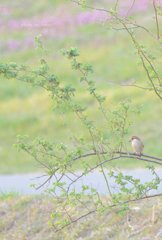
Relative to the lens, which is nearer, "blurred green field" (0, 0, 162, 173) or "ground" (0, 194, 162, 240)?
"ground" (0, 194, 162, 240)

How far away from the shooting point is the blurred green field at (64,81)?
16.3m

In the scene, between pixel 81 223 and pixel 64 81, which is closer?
pixel 81 223

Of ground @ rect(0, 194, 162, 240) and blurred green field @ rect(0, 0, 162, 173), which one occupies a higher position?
blurred green field @ rect(0, 0, 162, 173)

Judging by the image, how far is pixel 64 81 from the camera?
2105cm

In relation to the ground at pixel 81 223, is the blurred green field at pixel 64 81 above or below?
above

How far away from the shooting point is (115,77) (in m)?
20.8

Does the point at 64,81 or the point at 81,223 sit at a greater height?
the point at 64,81

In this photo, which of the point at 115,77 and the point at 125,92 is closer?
the point at 125,92

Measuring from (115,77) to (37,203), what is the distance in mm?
11738

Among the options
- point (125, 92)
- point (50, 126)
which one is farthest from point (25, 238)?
point (125, 92)

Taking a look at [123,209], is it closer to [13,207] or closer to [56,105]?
[56,105]

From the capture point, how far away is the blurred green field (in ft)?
53.4

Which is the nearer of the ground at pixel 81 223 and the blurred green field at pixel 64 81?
the ground at pixel 81 223

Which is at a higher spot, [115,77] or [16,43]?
[16,43]
